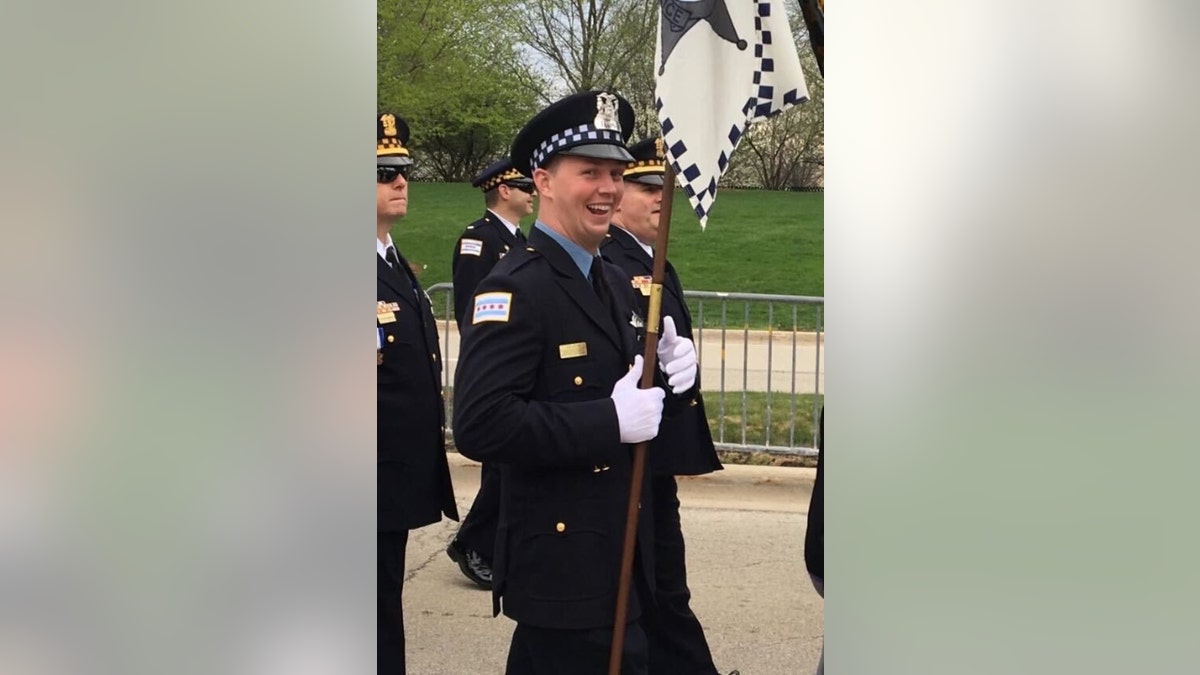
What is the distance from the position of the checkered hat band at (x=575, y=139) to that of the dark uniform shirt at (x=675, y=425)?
1082 millimetres

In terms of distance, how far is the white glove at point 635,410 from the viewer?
296 cm

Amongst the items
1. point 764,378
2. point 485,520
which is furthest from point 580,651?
point 764,378

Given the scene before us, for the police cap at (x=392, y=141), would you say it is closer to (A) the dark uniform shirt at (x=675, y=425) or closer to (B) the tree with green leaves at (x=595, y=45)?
(A) the dark uniform shirt at (x=675, y=425)

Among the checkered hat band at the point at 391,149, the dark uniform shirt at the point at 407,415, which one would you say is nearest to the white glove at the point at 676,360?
the dark uniform shirt at the point at 407,415

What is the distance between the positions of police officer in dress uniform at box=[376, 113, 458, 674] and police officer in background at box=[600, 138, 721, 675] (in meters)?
0.66

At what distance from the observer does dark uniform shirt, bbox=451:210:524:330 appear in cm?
619

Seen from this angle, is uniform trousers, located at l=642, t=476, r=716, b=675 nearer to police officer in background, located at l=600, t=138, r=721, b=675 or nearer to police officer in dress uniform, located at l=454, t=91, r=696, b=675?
police officer in background, located at l=600, t=138, r=721, b=675

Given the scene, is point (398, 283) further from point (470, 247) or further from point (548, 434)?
point (470, 247)

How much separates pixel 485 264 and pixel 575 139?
2.99 metres

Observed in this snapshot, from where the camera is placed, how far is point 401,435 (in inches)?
154

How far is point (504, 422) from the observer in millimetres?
2855
